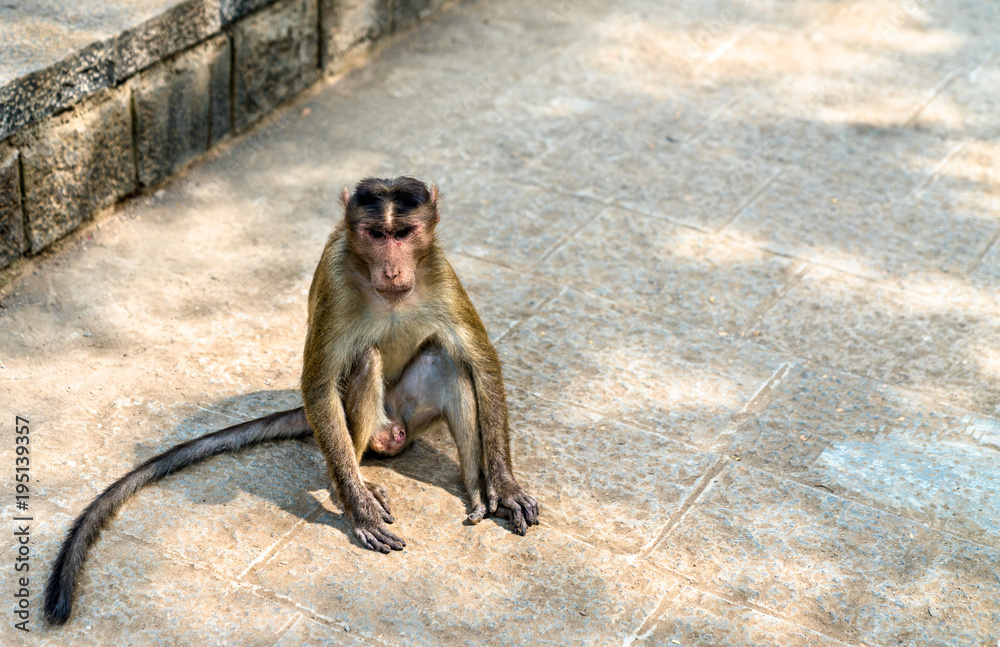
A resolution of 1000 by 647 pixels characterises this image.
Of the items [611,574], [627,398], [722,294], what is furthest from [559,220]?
[611,574]

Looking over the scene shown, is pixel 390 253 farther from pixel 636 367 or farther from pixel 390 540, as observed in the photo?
pixel 636 367

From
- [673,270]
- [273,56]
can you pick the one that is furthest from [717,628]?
[273,56]

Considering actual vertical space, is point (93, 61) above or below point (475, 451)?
above

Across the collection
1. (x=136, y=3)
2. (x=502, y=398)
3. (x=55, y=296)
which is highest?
(x=136, y=3)

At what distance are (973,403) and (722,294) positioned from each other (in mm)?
1339

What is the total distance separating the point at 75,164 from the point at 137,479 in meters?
2.26

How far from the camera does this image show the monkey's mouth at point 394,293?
4160 millimetres

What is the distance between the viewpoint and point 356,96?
802cm

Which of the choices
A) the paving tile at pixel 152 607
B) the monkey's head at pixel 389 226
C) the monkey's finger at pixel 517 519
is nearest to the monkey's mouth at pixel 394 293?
the monkey's head at pixel 389 226

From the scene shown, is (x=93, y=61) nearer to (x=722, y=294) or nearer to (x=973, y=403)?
(x=722, y=294)

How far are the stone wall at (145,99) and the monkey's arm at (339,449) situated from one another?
221 cm

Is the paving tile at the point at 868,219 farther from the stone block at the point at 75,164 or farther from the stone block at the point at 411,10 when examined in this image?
the stone block at the point at 75,164

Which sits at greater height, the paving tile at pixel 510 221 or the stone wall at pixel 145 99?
the stone wall at pixel 145 99

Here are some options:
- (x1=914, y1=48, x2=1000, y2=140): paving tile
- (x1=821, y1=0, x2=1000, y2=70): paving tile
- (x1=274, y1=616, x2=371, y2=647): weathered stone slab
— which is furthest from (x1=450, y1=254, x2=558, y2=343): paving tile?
(x1=821, y1=0, x2=1000, y2=70): paving tile
